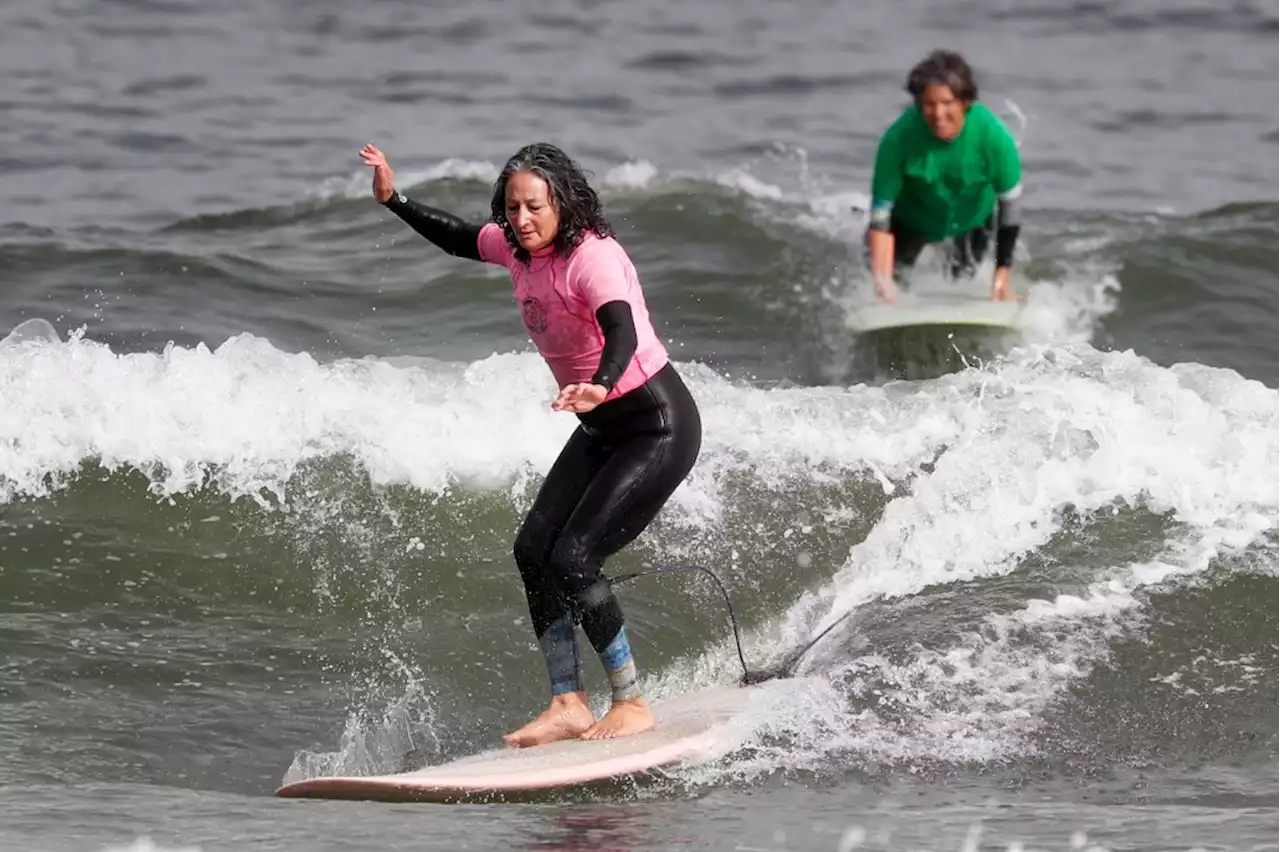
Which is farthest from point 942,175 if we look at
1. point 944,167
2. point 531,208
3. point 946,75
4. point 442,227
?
point 531,208

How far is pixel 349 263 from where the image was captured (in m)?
12.5

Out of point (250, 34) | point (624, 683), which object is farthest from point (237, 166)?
point (624, 683)

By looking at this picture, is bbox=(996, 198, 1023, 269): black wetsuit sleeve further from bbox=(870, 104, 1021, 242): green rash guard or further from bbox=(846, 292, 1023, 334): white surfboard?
bbox=(846, 292, 1023, 334): white surfboard

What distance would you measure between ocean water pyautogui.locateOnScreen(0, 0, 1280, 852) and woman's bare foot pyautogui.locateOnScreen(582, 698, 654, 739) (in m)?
0.21

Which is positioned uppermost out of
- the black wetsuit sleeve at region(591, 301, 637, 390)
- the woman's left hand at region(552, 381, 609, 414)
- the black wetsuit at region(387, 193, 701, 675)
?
the black wetsuit sleeve at region(591, 301, 637, 390)

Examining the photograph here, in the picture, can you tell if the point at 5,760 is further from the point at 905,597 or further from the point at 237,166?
the point at 237,166

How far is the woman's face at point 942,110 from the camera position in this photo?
9.49 m

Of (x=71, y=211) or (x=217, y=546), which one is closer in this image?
(x=217, y=546)

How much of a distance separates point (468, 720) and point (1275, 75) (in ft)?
51.2

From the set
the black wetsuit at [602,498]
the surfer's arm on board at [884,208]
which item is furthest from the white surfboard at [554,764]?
the surfer's arm on board at [884,208]

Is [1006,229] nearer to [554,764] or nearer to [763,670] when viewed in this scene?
[763,670]

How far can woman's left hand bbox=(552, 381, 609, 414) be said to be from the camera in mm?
4801

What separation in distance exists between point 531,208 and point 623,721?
159 cm

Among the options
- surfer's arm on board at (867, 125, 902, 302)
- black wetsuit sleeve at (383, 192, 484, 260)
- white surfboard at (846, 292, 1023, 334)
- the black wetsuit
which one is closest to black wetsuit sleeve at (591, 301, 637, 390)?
the black wetsuit
